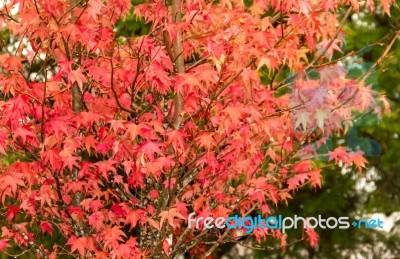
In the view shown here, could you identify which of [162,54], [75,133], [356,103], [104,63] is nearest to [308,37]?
[356,103]

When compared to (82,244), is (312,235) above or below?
below

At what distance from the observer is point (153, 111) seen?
19.0ft

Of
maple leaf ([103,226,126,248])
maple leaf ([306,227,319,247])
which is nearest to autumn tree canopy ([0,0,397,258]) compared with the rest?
maple leaf ([103,226,126,248])

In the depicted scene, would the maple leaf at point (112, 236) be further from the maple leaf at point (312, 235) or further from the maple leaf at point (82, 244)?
the maple leaf at point (312, 235)

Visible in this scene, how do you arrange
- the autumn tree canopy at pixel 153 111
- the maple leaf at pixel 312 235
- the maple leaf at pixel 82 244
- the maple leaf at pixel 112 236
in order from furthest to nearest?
1. the maple leaf at pixel 312 235
2. the maple leaf at pixel 82 244
3. the maple leaf at pixel 112 236
4. the autumn tree canopy at pixel 153 111

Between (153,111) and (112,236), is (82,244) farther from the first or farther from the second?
(153,111)

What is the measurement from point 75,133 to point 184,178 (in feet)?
3.06

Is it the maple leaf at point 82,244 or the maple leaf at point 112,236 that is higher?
the maple leaf at point 112,236

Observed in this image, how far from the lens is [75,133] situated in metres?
5.12

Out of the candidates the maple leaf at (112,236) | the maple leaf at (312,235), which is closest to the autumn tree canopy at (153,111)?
the maple leaf at (112,236)

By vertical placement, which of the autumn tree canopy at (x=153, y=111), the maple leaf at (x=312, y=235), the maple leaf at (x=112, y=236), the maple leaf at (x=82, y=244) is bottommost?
the maple leaf at (x=312, y=235)

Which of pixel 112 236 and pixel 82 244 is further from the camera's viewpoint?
pixel 82 244

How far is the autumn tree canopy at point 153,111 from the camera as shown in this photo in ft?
15.0

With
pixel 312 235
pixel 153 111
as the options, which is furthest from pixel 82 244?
pixel 312 235
